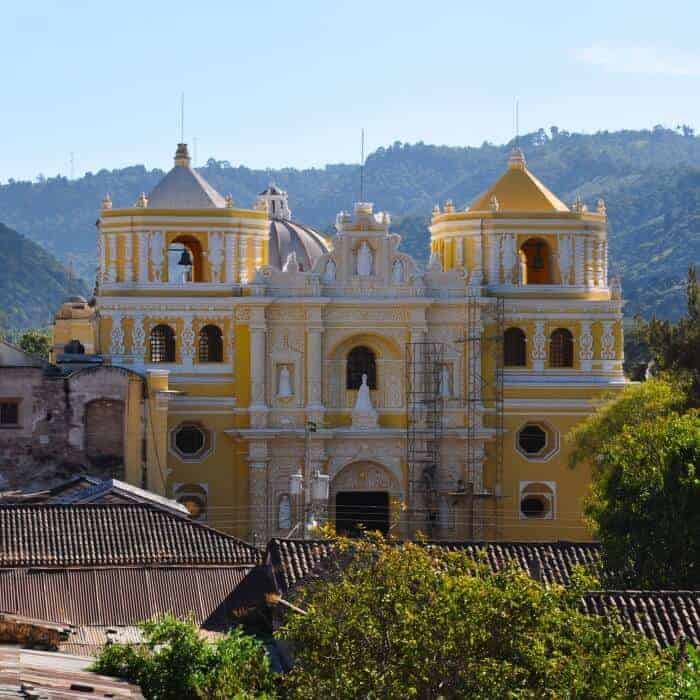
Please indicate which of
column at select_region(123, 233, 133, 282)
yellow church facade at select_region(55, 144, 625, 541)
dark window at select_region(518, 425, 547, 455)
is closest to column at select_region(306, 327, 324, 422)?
yellow church facade at select_region(55, 144, 625, 541)

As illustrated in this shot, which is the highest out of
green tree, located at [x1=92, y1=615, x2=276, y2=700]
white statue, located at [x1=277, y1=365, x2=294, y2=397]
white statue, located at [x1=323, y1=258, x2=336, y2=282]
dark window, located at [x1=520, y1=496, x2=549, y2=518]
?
white statue, located at [x1=323, y1=258, x2=336, y2=282]

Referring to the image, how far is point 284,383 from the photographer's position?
5856 cm

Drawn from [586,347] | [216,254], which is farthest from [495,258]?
[216,254]

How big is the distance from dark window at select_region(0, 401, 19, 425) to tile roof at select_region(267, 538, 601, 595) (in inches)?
723

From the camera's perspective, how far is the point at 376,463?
59000 mm

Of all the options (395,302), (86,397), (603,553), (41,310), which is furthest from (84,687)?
(41,310)

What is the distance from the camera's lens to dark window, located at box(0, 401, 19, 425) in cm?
5528

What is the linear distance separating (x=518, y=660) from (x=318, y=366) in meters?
34.4

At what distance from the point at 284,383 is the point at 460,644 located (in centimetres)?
3426

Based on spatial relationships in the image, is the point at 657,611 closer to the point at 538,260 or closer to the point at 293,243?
the point at 538,260

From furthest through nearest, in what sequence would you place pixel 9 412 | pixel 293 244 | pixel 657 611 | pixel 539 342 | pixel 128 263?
1. pixel 293 244
2. pixel 539 342
3. pixel 128 263
4. pixel 9 412
5. pixel 657 611

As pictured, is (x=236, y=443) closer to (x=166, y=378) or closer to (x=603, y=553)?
(x=166, y=378)

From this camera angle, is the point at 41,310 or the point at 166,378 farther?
the point at 41,310

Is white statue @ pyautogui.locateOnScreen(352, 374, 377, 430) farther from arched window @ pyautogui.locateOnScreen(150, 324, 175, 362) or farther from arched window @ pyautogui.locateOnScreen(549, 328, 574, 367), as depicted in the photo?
arched window @ pyautogui.locateOnScreen(549, 328, 574, 367)
